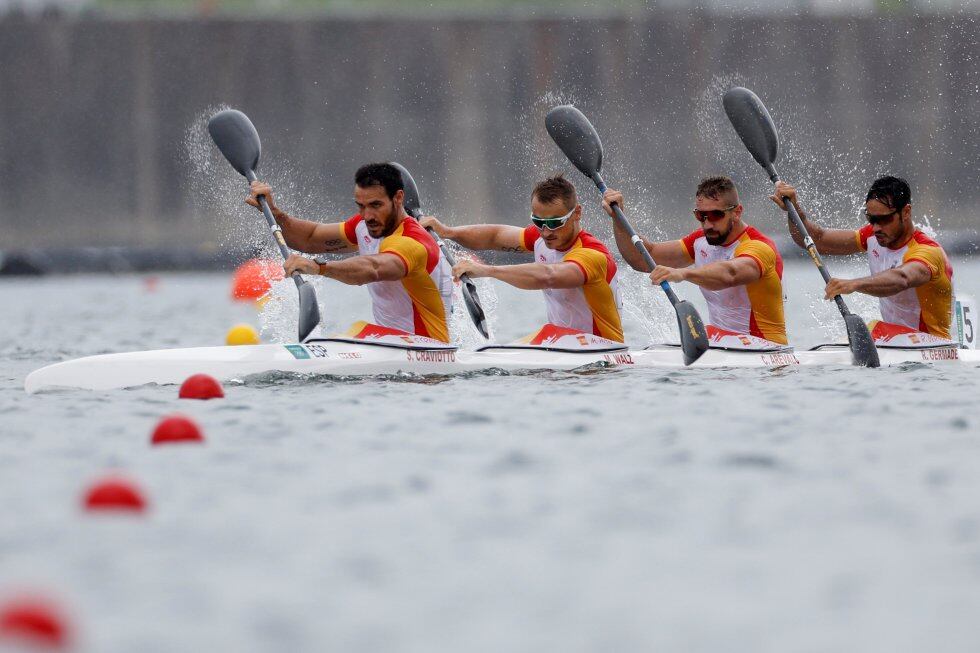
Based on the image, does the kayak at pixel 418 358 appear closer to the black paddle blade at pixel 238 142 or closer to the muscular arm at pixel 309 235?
the muscular arm at pixel 309 235

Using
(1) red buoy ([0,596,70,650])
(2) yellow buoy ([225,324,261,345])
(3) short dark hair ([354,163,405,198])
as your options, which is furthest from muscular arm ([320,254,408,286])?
(1) red buoy ([0,596,70,650])

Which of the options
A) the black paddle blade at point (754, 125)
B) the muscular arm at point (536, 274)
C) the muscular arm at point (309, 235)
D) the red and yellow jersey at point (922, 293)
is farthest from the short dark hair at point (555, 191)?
the red and yellow jersey at point (922, 293)

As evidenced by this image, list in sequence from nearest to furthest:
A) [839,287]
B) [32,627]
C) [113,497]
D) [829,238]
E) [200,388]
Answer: [32,627] < [113,497] < [200,388] < [839,287] < [829,238]

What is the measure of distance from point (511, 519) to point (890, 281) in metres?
5.14

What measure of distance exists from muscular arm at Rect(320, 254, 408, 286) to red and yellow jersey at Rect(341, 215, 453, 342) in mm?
133

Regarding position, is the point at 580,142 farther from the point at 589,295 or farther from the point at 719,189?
the point at 589,295

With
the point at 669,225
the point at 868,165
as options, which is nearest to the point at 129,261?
the point at 669,225

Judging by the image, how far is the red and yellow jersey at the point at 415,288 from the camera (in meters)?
8.55

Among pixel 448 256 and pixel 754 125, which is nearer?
pixel 448 256

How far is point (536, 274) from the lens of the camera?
27.6 ft

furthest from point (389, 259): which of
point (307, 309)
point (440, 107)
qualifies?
point (440, 107)

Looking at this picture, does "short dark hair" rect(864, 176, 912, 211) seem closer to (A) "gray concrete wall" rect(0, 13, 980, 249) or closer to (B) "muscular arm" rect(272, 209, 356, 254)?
(B) "muscular arm" rect(272, 209, 356, 254)

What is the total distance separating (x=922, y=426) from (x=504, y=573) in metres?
3.10

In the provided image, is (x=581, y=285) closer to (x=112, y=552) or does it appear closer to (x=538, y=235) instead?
(x=538, y=235)
